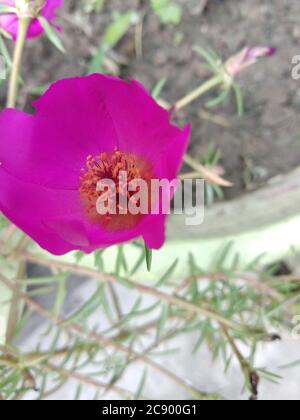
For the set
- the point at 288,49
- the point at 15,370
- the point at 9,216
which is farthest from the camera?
the point at 288,49

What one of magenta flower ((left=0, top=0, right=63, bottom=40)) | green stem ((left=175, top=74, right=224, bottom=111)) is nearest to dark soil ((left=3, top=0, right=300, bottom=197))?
green stem ((left=175, top=74, right=224, bottom=111))

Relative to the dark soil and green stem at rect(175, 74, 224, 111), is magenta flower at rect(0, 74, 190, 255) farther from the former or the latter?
the dark soil

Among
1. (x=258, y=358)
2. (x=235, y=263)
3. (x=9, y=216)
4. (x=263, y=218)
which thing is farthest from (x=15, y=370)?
(x=258, y=358)

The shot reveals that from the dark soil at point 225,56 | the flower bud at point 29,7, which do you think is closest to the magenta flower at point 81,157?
the flower bud at point 29,7

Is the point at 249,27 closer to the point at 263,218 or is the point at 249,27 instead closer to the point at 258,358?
the point at 263,218

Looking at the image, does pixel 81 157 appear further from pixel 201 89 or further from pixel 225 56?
pixel 225 56

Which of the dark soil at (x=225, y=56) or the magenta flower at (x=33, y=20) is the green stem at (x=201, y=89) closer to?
the magenta flower at (x=33, y=20)
